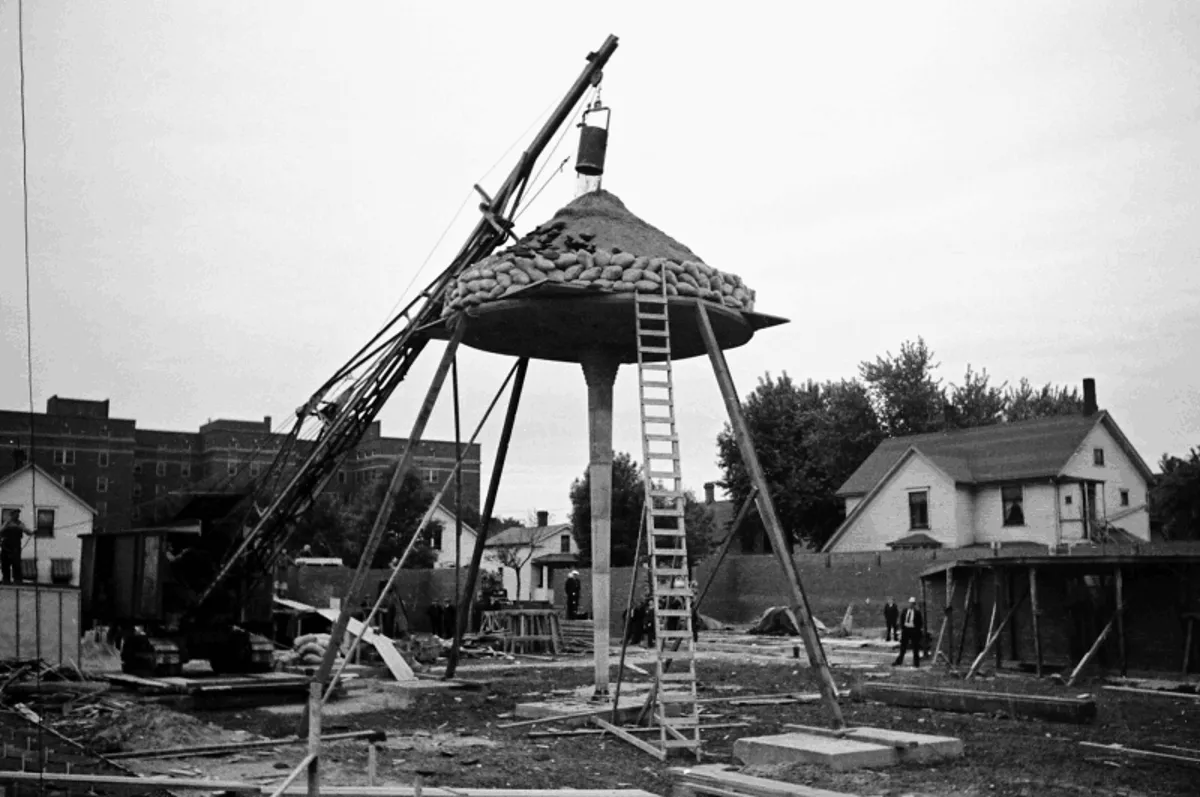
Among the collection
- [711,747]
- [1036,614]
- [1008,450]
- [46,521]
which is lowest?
[711,747]

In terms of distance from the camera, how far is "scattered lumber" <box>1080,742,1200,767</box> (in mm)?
13701

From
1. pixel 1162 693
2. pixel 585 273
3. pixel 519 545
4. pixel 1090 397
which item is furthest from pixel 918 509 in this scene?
pixel 585 273

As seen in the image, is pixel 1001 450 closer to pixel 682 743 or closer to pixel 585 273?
pixel 585 273

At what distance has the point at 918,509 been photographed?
58.8 metres

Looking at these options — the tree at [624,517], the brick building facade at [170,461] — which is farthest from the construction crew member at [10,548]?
the tree at [624,517]

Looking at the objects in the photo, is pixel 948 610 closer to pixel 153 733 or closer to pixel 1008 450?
pixel 153 733

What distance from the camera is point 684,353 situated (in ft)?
74.8

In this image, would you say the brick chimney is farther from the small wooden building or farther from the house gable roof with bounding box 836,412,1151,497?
the small wooden building

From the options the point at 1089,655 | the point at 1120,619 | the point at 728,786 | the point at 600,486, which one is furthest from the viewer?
the point at 1120,619

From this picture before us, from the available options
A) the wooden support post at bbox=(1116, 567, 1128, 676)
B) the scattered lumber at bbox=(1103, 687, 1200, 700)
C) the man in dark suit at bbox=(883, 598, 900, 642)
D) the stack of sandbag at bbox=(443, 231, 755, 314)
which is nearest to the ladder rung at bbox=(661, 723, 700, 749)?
the stack of sandbag at bbox=(443, 231, 755, 314)

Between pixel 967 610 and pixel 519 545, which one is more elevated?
pixel 519 545

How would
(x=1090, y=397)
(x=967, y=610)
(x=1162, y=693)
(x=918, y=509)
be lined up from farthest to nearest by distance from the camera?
(x=1090, y=397)
(x=918, y=509)
(x=967, y=610)
(x=1162, y=693)

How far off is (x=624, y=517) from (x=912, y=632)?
37393mm

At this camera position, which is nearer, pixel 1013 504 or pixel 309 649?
pixel 309 649
